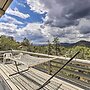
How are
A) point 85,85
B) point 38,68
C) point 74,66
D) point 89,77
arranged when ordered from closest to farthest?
point 89,77 < point 85,85 < point 74,66 < point 38,68

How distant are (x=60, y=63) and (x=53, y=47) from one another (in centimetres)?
6279

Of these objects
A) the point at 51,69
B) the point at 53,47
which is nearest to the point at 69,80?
the point at 51,69

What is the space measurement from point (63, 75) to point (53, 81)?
0.54m

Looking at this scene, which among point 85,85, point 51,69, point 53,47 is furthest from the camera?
point 53,47

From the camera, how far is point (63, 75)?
4770 millimetres

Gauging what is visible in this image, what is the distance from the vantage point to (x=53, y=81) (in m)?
4.33

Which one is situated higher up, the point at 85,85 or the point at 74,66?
the point at 74,66

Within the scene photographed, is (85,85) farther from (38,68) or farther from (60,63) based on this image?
(38,68)

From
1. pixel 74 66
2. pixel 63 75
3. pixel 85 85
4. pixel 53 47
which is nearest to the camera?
pixel 85 85

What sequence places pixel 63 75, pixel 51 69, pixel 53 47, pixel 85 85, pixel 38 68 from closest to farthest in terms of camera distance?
1. pixel 85 85
2. pixel 63 75
3. pixel 51 69
4. pixel 38 68
5. pixel 53 47

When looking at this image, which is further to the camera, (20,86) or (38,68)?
(38,68)

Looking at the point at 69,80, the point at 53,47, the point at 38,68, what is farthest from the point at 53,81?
the point at 53,47

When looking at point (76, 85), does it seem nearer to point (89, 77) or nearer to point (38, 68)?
point (89, 77)

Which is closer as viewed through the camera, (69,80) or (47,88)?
(47,88)
